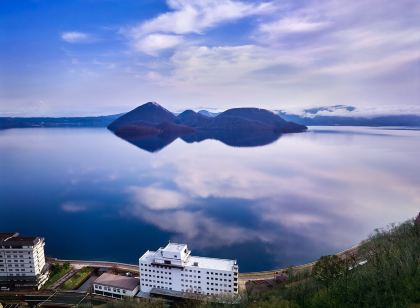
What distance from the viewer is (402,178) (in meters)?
15.4

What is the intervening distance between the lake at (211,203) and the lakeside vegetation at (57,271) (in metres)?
1.07

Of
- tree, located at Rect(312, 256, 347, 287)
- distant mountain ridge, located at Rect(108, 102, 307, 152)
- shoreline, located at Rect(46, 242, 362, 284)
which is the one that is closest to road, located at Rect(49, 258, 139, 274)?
shoreline, located at Rect(46, 242, 362, 284)

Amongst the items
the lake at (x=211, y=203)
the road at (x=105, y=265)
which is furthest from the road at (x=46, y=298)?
the lake at (x=211, y=203)

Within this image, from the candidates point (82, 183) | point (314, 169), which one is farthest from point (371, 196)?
point (82, 183)

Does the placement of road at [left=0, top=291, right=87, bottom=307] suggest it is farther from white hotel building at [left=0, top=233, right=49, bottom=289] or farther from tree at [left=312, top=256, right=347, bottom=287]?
tree at [left=312, top=256, right=347, bottom=287]

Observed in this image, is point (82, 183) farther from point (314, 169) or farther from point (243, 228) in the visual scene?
point (314, 169)

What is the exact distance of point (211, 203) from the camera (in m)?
11.7

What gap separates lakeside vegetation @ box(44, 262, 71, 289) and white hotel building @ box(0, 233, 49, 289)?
15cm

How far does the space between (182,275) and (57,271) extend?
2732mm

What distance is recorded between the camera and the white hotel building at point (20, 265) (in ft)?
19.1

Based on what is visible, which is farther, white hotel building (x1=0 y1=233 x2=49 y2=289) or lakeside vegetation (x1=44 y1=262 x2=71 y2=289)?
lakeside vegetation (x1=44 y1=262 x2=71 y2=289)

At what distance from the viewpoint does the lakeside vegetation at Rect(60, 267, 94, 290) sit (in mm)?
5820

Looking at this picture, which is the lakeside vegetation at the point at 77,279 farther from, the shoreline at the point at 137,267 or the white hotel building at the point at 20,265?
the white hotel building at the point at 20,265

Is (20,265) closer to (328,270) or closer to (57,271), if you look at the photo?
(57,271)
